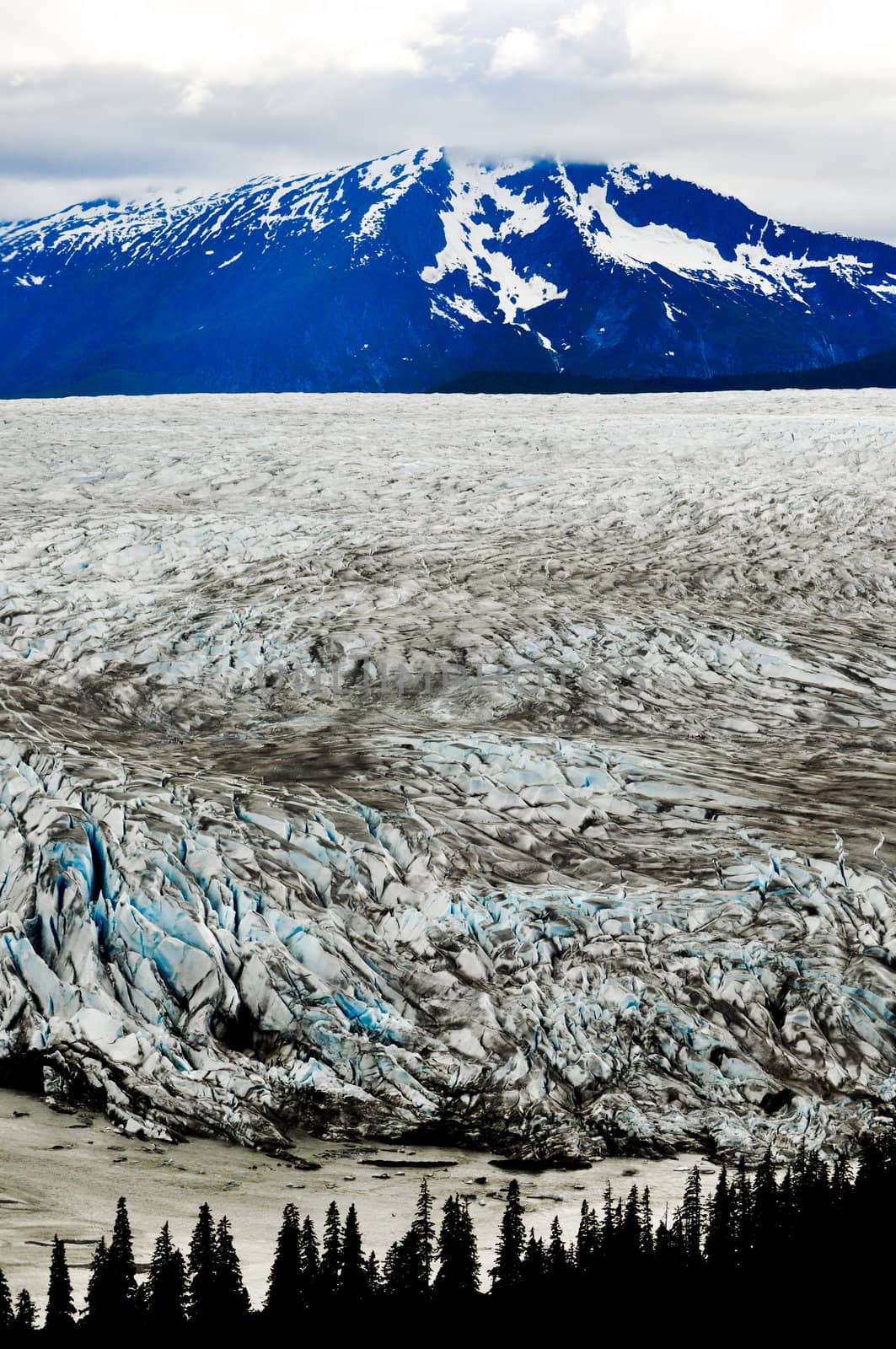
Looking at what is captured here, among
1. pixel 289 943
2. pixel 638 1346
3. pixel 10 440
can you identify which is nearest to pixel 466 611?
pixel 289 943

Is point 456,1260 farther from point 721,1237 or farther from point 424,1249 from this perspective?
point 721,1237

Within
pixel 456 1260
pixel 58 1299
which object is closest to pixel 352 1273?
pixel 456 1260

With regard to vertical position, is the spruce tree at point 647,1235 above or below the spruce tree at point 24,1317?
below

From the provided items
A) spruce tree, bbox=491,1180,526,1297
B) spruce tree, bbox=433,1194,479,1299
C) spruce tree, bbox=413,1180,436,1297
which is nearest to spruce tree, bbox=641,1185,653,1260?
spruce tree, bbox=491,1180,526,1297

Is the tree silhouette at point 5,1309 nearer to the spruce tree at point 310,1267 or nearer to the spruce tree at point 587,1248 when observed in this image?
the spruce tree at point 310,1267

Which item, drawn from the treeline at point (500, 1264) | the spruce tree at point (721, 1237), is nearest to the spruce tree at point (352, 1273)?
the treeline at point (500, 1264)

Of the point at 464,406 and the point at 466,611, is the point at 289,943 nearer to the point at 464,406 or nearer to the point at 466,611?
the point at 466,611

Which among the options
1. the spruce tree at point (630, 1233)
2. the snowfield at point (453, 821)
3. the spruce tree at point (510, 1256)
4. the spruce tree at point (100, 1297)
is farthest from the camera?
the snowfield at point (453, 821)
